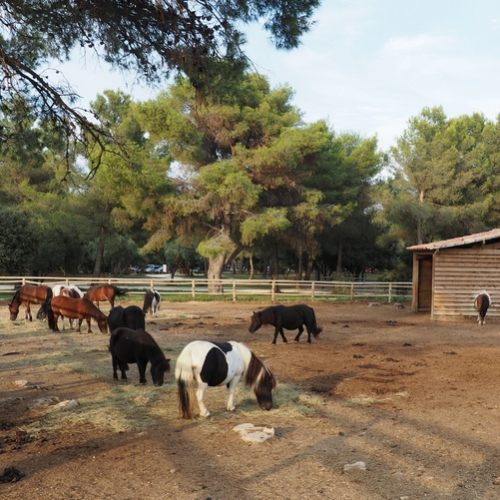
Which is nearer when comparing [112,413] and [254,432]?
[254,432]

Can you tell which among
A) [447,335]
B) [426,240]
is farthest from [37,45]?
[426,240]

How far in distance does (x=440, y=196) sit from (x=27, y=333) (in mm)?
29712

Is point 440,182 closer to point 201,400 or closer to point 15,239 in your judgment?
point 15,239

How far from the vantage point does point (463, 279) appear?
61.9ft

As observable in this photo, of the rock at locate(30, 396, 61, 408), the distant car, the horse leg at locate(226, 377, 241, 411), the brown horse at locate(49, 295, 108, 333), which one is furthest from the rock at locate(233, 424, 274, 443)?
the distant car

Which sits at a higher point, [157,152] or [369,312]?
[157,152]

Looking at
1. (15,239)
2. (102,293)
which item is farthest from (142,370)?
(15,239)

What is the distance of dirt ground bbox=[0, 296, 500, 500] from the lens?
4.48 meters

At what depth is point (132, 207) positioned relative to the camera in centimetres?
2794

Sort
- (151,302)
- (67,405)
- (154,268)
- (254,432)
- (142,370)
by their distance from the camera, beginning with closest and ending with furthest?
(254,432) < (67,405) < (142,370) < (151,302) < (154,268)

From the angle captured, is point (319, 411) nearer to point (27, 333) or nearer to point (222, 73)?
point (222, 73)

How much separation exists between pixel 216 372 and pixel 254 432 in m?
0.91

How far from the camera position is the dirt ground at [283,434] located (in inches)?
→ 176

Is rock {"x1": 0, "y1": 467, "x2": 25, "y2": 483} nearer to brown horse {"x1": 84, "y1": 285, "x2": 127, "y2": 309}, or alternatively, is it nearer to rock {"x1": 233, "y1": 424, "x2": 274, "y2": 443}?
rock {"x1": 233, "y1": 424, "x2": 274, "y2": 443}
